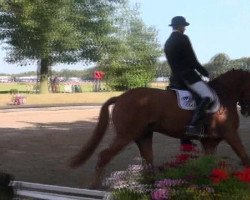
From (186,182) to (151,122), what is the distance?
393 centimetres

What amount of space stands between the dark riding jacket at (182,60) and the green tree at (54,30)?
35.4 metres

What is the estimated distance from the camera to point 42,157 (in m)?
13.8

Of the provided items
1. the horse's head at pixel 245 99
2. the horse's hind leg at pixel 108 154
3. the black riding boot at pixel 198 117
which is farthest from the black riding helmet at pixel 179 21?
the horse's hind leg at pixel 108 154

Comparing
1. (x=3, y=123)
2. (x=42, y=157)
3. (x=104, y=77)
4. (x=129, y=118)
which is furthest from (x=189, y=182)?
(x=104, y=77)

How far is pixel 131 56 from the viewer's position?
56.8 m

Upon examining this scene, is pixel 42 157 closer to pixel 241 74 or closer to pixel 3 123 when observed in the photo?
pixel 241 74

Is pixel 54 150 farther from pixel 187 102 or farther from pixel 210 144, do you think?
pixel 187 102

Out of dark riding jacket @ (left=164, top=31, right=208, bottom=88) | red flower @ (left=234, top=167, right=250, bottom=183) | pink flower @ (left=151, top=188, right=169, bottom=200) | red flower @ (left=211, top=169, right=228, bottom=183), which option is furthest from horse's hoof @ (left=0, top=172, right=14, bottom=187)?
dark riding jacket @ (left=164, top=31, right=208, bottom=88)

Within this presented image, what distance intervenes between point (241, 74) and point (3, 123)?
16.8 meters

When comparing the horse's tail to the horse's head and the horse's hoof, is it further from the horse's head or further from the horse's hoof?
the horse's head

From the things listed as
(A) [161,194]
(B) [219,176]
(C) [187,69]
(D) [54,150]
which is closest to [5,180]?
(A) [161,194]

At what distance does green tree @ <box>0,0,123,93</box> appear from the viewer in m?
44.7

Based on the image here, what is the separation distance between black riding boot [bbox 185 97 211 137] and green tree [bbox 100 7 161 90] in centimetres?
4302

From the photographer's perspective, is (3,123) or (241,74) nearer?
(241,74)
